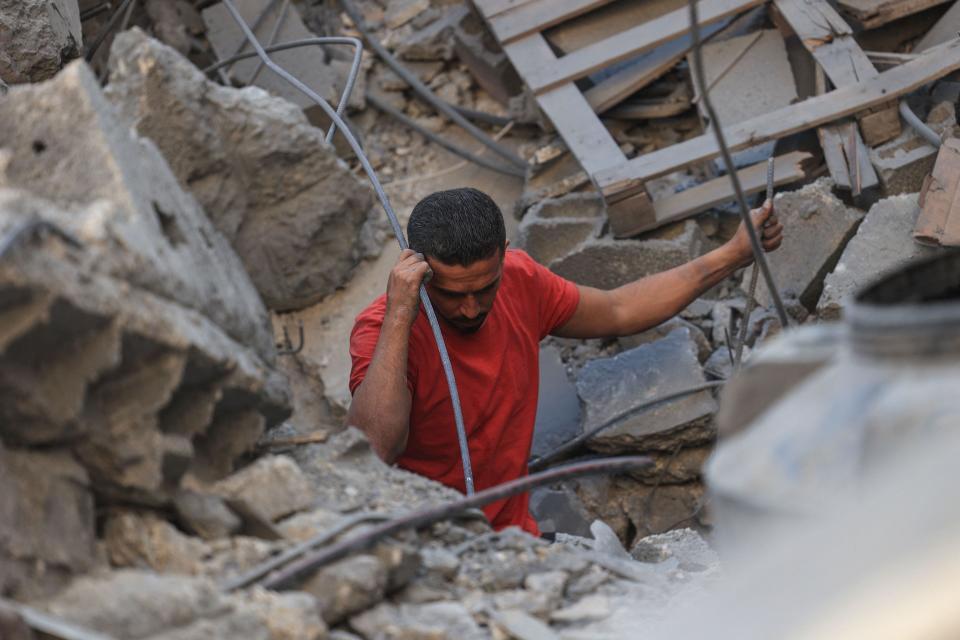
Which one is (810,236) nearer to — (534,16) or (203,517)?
(534,16)

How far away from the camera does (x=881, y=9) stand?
17.0 feet

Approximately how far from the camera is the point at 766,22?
18.0 ft

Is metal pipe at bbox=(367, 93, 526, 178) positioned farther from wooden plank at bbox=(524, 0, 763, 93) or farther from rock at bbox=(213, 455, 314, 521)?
rock at bbox=(213, 455, 314, 521)

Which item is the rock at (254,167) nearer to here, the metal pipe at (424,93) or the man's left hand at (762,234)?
the metal pipe at (424,93)

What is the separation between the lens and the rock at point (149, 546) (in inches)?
87.3

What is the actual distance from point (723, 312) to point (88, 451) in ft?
11.1

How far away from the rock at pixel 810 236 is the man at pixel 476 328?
0.83 meters

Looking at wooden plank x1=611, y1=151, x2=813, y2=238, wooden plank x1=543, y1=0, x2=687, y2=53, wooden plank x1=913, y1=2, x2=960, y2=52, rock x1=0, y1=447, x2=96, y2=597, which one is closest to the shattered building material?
wooden plank x1=611, y1=151, x2=813, y2=238

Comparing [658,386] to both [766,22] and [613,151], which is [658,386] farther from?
[766,22]

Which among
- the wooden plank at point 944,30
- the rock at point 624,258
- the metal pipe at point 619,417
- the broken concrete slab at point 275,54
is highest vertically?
the broken concrete slab at point 275,54

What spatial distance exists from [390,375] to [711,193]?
2.22 m

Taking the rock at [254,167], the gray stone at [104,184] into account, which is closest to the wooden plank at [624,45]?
the rock at [254,167]

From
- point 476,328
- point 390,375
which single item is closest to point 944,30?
point 476,328

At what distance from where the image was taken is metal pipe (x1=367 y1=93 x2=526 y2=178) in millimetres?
6027
